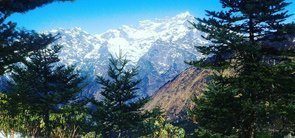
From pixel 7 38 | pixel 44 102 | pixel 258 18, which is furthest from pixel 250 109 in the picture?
pixel 44 102

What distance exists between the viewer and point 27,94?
37062 millimetres

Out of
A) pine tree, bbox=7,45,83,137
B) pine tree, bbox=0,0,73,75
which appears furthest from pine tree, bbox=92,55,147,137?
pine tree, bbox=0,0,73,75

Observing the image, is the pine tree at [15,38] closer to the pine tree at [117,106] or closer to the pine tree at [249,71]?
the pine tree at [249,71]

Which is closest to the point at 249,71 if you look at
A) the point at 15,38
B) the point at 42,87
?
the point at 15,38

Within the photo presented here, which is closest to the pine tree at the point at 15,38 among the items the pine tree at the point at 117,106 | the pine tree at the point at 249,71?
the pine tree at the point at 249,71

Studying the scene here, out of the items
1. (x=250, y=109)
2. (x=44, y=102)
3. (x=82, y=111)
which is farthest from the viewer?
(x=82, y=111)

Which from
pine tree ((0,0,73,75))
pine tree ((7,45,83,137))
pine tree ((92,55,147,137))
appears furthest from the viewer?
pine tree ((92,55,147,137))

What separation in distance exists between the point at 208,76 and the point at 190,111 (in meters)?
3.43

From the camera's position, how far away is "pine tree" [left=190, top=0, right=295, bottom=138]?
884 inches

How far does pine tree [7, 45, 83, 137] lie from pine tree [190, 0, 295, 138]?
52.9 feet

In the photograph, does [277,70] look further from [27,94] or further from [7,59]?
[27,94]

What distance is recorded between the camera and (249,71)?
23.4 m

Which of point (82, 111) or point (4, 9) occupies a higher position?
point (4, 9)

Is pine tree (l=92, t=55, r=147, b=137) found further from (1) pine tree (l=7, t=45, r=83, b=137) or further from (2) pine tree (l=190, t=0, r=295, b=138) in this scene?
(2) pine tree (l=190, t=0, r=295, b=138)
